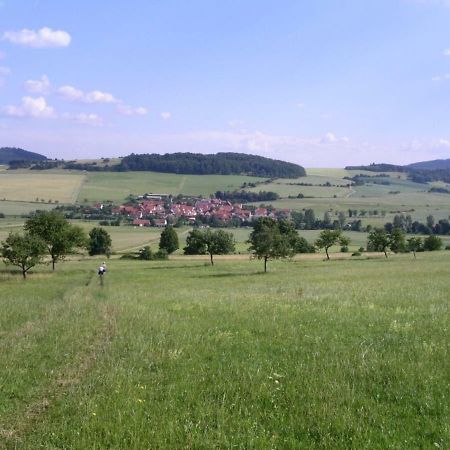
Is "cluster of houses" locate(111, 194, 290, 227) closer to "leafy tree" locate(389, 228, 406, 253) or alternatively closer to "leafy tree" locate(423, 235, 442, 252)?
"leafy tree" locate(423, 235, 442, 252)

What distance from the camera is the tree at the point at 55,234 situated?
6338cm

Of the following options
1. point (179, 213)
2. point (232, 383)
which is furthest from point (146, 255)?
point (179, 213)

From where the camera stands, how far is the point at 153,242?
123 meters

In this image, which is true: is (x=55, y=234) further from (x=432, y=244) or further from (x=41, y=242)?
(x=432, y=244)

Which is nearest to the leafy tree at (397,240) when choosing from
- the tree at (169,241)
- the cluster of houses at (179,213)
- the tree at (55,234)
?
the tree at (169,241)

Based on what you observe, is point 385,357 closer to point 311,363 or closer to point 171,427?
point 311,363

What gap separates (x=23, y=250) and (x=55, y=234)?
967cm

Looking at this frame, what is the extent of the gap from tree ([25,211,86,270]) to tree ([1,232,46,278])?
5.97m

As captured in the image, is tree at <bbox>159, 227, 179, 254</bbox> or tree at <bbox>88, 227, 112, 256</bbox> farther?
tree at <bbox>159, 227, 179, 254</bbox>

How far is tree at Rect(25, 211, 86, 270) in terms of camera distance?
63.4 meters

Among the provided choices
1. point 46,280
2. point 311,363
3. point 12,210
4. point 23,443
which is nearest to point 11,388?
point 23,443

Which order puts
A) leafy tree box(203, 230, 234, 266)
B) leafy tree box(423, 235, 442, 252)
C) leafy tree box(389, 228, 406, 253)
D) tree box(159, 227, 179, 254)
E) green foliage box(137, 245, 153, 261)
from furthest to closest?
1. tree box(159, 227, 179, 254)
2. leafy tree box(423, 235, 442, 252)
3. green foliage box(137, 245, 153, 261)
4. leafy tree box(389, 228, 406, 253)
5. leafy tree box(203, 230, 234, 266)

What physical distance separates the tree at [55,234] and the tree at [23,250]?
597cm

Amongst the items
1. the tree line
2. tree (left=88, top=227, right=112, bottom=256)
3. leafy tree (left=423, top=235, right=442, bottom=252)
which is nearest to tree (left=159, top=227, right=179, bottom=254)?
tree (left=88, top=227, right=112, bottom=256)
